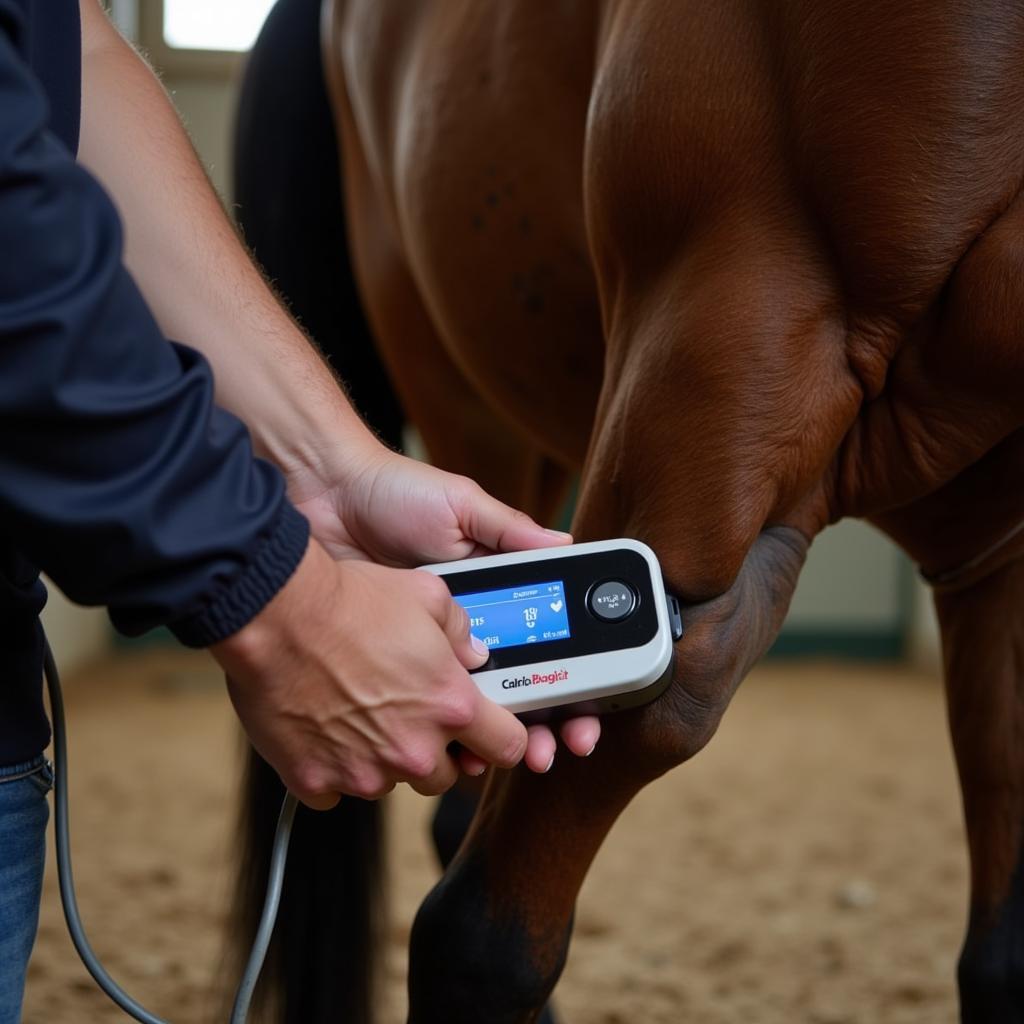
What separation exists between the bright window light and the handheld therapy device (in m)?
3.75

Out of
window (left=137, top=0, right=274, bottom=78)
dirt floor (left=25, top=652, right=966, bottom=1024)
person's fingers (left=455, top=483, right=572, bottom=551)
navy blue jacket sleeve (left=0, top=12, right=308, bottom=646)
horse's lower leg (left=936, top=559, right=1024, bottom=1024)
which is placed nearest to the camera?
navy blue jacket sleeve (left=0, top=12, right=308, bottom=646)

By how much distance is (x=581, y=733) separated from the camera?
2.02ft

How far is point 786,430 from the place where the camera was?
664 mm

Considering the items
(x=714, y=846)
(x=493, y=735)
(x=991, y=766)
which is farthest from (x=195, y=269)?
(x=714, y=846)

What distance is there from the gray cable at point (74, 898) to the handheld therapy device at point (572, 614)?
12 cm

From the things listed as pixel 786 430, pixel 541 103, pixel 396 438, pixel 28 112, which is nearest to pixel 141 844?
pixel 396 438

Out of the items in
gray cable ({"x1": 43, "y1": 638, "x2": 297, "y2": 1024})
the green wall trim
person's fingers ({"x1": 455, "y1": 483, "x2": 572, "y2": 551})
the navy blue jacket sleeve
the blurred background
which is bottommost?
the green wall trim

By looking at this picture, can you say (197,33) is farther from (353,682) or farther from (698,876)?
(353,682)

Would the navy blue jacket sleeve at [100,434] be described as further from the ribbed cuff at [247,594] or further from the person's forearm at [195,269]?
the person's forearm at [195,269]

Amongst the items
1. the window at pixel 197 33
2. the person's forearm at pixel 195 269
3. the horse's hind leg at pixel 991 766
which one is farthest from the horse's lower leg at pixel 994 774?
the window at pixel 197 33

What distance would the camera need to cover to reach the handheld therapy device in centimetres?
59

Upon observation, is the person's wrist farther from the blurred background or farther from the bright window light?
the bright window light

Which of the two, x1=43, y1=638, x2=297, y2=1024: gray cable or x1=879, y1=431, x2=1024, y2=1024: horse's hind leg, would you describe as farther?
x1=879, y1=431, x2=1024, y2=1024: horse's hind leg

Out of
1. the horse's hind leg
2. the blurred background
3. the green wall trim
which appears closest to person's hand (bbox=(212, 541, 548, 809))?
the blurred background
